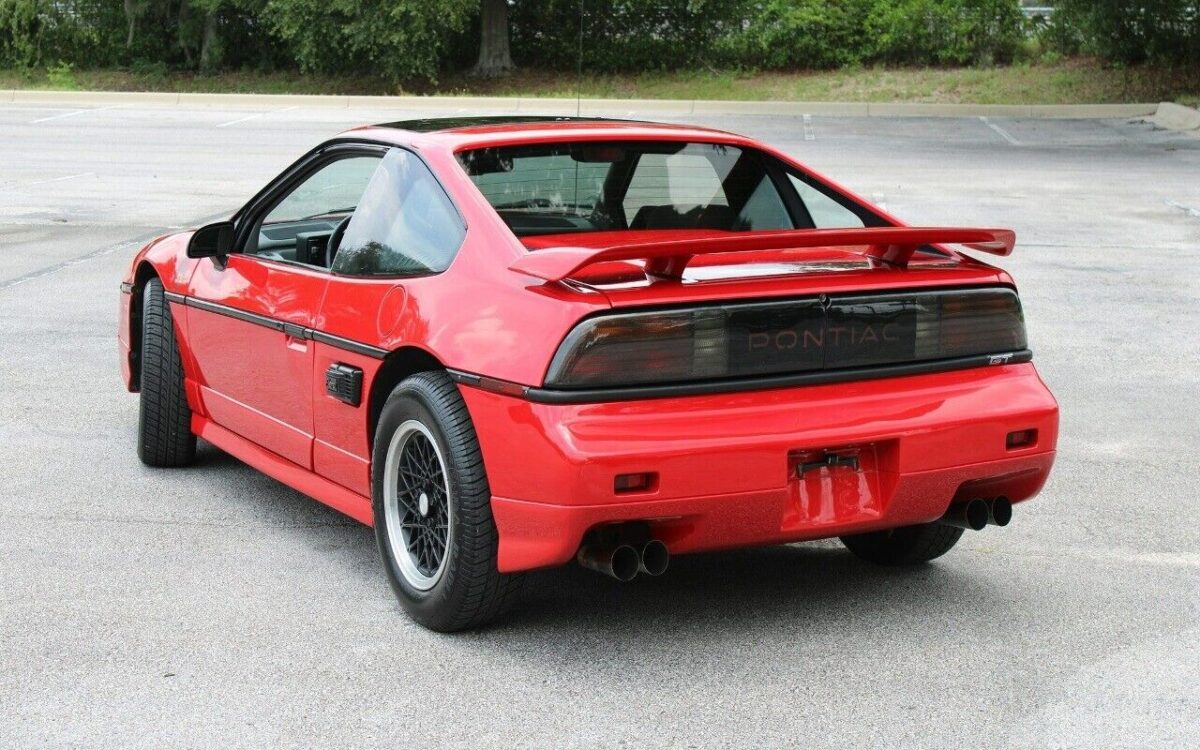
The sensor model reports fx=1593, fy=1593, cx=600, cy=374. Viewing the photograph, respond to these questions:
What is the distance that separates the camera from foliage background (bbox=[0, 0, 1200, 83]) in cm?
3216

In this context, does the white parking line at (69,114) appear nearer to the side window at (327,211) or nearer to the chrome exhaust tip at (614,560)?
the side window at (327,211)

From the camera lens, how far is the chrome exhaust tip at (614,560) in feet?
13.5

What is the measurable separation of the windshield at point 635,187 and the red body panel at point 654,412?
75mm

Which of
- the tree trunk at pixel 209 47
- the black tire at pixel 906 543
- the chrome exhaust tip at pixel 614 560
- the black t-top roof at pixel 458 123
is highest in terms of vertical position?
the tree trunk at pixel 209 47

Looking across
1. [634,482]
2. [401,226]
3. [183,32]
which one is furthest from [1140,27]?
[634,482]

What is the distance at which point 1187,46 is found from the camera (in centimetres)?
3070

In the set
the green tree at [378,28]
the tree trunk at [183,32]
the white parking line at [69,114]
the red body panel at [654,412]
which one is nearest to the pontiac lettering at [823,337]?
the red body panel at [654,412]

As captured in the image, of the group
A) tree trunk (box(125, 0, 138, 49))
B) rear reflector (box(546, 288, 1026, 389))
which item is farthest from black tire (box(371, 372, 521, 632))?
tree trunk (box(125, 0, 138, 49))

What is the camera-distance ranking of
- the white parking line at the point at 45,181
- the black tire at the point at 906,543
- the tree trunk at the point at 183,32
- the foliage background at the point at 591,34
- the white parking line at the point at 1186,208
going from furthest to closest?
the tree trunk at the point at 183,32
the foliage background at the point at 591,34
the white parking line at the point at 45,181
the white parking line at the point at 1186,208
the black tire at the point at 906,543

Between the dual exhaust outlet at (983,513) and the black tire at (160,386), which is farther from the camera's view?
the black tire at (160,386)

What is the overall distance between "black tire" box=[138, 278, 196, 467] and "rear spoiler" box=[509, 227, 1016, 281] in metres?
2.46

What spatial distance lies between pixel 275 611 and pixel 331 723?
0.93 metres

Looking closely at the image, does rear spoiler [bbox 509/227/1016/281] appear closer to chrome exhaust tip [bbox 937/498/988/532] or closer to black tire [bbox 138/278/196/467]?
chrome exhaust tip [bbox 937/498/988/532]

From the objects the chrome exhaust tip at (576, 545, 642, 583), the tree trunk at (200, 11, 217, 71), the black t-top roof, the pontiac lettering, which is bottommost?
the chrome exhaust tip at (576, 545, 642, 583)
